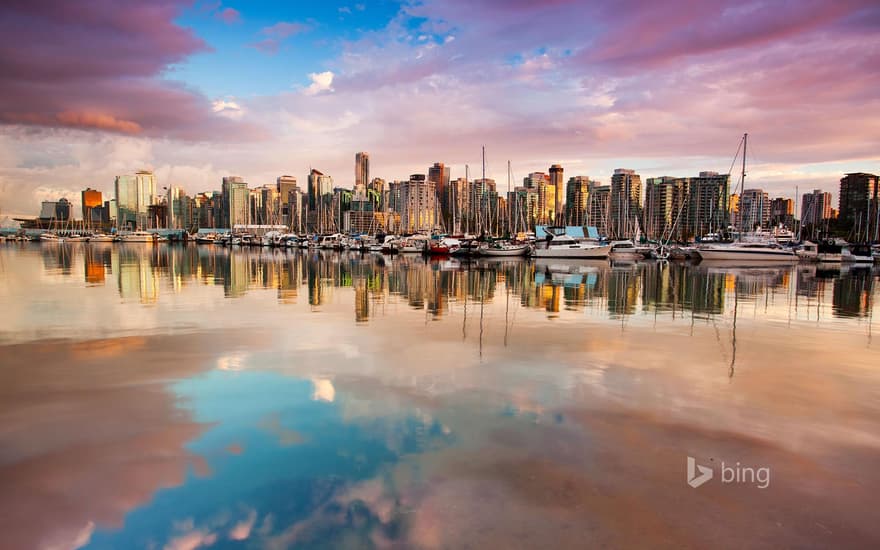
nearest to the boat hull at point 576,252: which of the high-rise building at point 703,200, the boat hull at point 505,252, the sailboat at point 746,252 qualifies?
the boat hull at point 505,252

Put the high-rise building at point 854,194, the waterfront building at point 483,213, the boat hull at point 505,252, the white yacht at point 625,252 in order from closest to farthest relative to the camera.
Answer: the boat hull at point 505,252, the white yacht at point 625,252, the waterfront building at point 483,213, the high-rise building at point 854,194

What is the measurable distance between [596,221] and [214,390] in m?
163

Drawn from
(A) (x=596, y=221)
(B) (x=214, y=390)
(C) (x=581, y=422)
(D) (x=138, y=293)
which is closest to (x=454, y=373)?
(C) (x=581, y=422)

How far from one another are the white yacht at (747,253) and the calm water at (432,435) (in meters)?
54.4

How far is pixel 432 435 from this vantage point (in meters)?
7.59

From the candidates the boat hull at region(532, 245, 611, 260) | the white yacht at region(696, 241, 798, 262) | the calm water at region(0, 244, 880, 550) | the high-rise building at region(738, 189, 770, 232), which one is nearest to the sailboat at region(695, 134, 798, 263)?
the white yacht at region(696, 241, 798, 262)

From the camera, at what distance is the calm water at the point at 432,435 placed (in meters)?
5.46

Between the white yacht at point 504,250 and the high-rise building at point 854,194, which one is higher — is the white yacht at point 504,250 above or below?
below

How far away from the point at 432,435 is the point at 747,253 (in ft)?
225

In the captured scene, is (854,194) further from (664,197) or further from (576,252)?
(576,252)

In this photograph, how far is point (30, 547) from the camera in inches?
202

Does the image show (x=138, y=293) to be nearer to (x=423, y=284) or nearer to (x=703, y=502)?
(x=423, y=284)

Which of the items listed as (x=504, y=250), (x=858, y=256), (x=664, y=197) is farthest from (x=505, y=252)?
(x=664, y=197)

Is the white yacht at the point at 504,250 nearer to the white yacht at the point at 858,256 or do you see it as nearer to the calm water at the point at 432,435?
the white yacht at the point at 858,256
